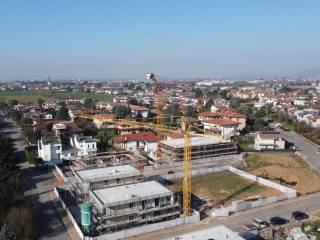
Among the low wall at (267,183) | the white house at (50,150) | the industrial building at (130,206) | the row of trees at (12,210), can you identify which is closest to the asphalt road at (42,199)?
the row of trees at (12,210)

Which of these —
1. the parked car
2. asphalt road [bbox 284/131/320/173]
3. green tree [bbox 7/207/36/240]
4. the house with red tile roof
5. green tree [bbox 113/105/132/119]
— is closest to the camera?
green tree [bbox 7/207/36/240]

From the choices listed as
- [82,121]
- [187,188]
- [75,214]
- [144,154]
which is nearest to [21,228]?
[75,214]

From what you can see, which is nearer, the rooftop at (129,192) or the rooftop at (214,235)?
the rooftop at (214,235)

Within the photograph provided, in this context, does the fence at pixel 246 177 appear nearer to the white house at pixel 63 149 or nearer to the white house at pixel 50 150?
the white house at pixel 63 149

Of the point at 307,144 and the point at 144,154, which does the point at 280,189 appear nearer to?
the point at 144,154

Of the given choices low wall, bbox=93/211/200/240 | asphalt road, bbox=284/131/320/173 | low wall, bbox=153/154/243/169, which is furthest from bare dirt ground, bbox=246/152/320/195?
low wall, bbox=93/211/200/240

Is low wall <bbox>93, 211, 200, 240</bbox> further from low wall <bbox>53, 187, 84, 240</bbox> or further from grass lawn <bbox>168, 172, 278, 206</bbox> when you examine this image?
grass lawn <bbox>168, 172, 278, 206</bbox>

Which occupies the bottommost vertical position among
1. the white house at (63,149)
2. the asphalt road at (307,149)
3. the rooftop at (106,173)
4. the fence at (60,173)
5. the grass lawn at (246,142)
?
the asphalt road at (307,149)
